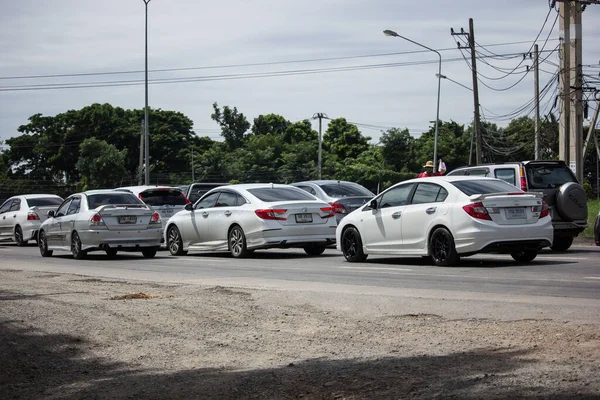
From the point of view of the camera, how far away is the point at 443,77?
49.2 metres

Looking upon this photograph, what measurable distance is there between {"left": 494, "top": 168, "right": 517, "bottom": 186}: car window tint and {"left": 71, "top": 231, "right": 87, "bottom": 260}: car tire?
9482 millimetres

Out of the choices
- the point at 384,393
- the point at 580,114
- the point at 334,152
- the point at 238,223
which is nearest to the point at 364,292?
the point at 384,393

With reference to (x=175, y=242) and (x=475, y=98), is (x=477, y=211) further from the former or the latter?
(x=475, y=98)

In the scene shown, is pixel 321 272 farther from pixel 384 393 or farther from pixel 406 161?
pixel 406 161

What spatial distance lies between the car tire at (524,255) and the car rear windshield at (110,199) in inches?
363

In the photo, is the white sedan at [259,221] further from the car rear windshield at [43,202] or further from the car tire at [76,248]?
the car rear windshield at [43,202]

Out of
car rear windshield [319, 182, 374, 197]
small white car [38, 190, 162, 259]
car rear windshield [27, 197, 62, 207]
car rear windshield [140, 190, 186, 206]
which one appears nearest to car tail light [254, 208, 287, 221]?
small white car [38, 190, 162, 259]

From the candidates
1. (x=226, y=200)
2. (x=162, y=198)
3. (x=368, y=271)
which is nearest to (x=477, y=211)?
(x=368, y=271)

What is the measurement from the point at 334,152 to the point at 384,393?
89836 mm

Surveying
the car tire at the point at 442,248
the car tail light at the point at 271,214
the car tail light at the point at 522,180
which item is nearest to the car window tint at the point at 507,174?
the car tail light at the point at 522,180

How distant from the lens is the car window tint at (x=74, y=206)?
21.5 metres

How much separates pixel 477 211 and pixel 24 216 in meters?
18.1

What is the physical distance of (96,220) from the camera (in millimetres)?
20453

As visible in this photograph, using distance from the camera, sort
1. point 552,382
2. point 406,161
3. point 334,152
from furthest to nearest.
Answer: point 334,152, point 406,161, point 552,382
